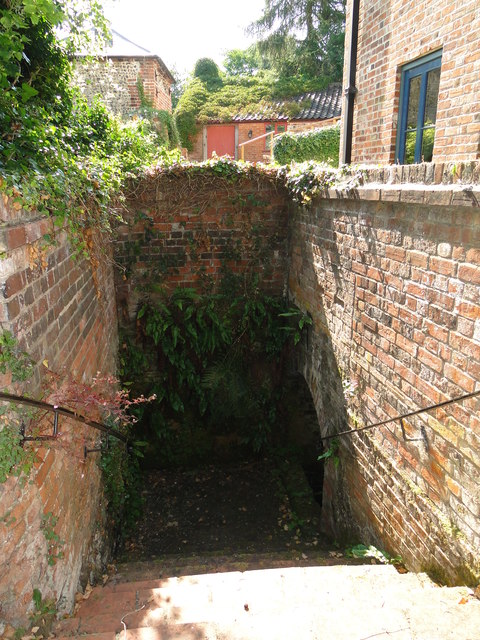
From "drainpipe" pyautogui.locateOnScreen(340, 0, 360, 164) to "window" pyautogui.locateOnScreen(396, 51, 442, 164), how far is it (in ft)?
3.64

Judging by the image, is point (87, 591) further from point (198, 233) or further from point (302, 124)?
point (302, 124)

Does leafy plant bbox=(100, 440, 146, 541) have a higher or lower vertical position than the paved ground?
higher

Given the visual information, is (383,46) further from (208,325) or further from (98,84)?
(98,84)

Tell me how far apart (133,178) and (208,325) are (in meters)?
2.29

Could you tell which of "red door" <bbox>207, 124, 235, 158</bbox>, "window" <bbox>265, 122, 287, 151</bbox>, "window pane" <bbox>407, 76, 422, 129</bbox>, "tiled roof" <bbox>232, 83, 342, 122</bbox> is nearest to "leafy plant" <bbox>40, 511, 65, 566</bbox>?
"window pane" <bbox>407, 76, 422, 129</bbox>

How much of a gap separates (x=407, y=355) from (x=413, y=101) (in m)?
3.92

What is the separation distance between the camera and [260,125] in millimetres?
Answer: 19156

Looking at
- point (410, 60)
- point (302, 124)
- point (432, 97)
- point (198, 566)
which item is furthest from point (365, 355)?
point (302, 124)

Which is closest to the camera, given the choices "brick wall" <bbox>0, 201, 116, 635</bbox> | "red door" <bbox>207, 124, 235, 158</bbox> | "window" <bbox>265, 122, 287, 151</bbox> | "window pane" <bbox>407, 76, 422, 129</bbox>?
"brick wall" <bbox>0, 201, 116, 635</bbox>

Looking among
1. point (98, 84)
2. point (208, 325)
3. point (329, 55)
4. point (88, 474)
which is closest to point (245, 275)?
point (208, 325)

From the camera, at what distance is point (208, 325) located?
21.8 ft

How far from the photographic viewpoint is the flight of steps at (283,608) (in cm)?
239

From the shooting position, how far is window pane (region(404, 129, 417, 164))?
5.66 meters

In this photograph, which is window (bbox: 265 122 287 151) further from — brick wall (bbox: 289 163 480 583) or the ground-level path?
the ground-level path
